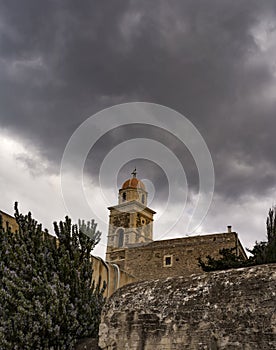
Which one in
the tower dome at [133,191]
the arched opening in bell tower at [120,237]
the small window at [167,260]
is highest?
the tower dome at [133,191]

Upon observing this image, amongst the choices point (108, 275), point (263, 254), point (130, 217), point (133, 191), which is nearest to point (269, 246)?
point (263, 254)

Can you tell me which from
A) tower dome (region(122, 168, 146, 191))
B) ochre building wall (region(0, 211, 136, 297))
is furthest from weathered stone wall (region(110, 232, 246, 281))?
tower dome (region(122, 168, 146, 191))

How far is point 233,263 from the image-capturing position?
981 centimetres

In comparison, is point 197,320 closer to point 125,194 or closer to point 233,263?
point 233,263

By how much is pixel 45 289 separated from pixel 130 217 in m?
40.5

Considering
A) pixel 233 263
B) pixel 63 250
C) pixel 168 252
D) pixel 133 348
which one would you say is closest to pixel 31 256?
pixel 63 250

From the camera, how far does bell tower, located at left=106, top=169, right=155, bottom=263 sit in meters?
45.0

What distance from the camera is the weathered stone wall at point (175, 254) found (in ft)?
79.2

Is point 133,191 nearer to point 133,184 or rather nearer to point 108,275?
point 133,184

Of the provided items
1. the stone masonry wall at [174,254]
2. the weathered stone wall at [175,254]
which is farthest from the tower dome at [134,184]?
the stone masonry wall at [174,254]

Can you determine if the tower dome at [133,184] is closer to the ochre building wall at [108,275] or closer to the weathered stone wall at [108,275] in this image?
the ochre building wall at [108,275]

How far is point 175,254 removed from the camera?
992 inches

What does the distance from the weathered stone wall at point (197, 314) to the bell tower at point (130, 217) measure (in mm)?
38133

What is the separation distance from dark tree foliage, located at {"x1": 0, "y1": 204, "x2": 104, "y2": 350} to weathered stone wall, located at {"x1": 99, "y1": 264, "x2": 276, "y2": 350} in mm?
752
